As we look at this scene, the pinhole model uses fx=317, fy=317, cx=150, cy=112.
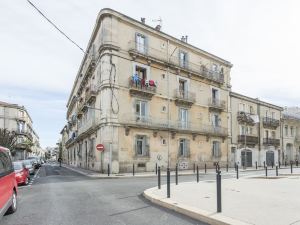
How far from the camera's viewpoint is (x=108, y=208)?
852 centimetres

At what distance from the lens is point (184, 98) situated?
3291 cm

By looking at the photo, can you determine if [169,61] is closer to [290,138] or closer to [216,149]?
[216,149]

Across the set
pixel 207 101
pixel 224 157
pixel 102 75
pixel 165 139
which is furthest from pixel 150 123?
pixel 224 157

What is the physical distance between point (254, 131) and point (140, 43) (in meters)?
22.6

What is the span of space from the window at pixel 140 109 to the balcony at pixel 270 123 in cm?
2309

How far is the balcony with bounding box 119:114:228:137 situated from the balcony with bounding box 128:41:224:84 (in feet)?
18.2

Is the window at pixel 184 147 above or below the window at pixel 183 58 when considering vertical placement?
below

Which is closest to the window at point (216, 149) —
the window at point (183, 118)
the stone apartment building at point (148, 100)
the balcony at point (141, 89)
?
the stone apartment building at point (148, 100)

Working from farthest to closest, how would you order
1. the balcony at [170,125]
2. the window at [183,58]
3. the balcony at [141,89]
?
the window at [183,58] < the balcony at [141,89] < the balcony at [170,125]

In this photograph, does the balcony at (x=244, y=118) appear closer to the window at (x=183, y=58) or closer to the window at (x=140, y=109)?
the window at (x=183, y=58)

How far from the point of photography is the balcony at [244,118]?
40.8m

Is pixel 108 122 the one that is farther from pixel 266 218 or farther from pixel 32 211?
pixel 266 218

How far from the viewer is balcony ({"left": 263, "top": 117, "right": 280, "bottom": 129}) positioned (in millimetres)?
45562

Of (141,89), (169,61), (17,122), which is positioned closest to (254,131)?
(169,61)
